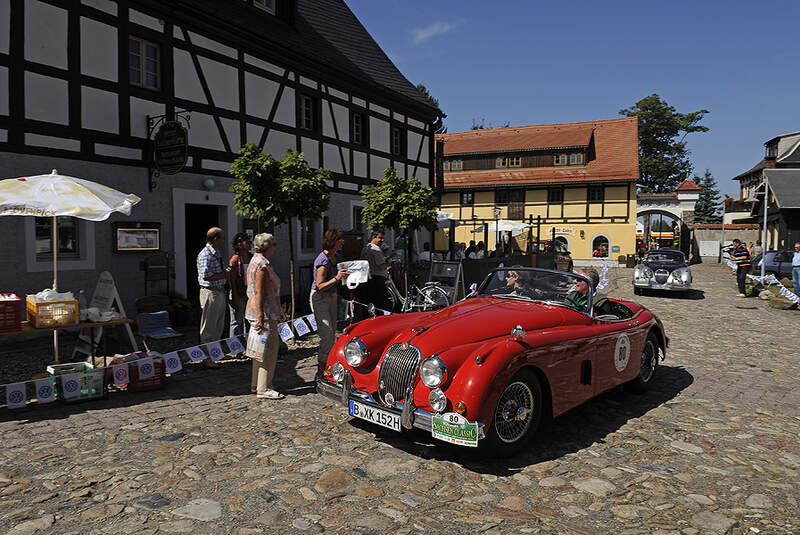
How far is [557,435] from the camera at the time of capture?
487 centimetres

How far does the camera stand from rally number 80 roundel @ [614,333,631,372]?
17.9 feet

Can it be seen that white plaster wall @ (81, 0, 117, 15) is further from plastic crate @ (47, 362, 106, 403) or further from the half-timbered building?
plastic crate @ (47, 362, 106, 403)

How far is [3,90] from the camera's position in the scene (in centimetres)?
834

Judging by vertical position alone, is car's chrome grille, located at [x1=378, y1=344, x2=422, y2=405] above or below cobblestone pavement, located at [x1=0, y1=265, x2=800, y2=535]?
above

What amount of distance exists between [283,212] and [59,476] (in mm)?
6362

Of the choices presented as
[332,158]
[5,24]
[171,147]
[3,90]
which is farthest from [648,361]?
[332,158]

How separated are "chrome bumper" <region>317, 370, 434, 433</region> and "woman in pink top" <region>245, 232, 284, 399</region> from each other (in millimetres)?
1043

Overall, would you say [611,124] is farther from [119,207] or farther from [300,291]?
[119,207]

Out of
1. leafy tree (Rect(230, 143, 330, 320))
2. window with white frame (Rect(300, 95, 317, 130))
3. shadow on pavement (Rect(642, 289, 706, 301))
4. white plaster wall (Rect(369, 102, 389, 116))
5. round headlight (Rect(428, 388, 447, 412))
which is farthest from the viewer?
white plaster wall (Rect(369, 102, 389, 116))

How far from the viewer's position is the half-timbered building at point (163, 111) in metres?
8.69

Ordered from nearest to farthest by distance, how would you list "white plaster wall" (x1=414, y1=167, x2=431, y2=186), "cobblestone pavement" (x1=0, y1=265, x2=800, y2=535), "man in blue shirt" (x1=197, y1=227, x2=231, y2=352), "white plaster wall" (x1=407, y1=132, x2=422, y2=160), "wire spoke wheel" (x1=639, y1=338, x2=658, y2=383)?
1. "cobblestone pavement" (x1=0, y1=265, x2=800, y2=535)
2. "wire spoke wheel" (x1=639, y1=338, x2=658, y2=383)
3. "man in blue shirt" (x1=197, y1=227, x2=231, y2=352)
4. "white plaster wall" (x1=407, y1=132, x2=422, y2=160)
5. "white plaster wall" (x1=414, y1=167, x2=431, y2=186)

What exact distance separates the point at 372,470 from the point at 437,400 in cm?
71

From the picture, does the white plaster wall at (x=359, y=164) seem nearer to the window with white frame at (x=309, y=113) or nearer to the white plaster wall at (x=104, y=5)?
the window with white frame at (x=309, y=113)

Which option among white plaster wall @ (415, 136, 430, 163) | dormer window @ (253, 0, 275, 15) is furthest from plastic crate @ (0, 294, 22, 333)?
white plaster wall @ (415, 136, 430, 163)
